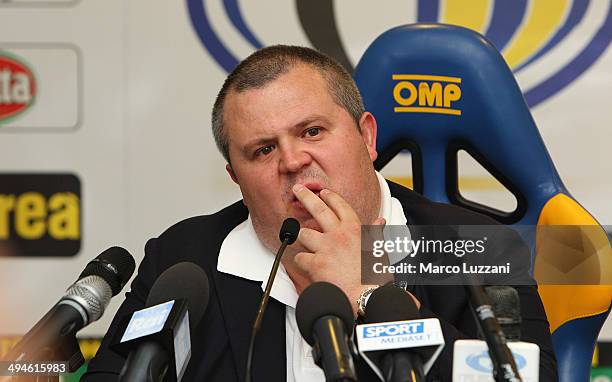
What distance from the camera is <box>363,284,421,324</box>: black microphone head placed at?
3.43 feet

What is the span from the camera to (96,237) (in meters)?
3.02

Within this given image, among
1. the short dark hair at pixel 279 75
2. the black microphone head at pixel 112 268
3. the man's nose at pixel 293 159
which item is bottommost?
the black microphone head at pixel 112 268

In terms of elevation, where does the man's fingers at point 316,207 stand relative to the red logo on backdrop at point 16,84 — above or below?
below

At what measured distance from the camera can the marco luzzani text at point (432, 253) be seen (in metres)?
1.49

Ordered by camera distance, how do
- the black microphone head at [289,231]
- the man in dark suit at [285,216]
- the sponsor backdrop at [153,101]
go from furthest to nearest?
the sponsor backdrop at [153,101]
the man in dark suit at [285,216]
the black microphone head at [289,231]

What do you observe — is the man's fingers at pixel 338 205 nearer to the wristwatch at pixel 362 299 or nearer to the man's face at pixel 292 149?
the man's face at pixel 292 149

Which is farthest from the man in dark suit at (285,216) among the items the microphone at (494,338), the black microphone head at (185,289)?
the microphone at (494,338)

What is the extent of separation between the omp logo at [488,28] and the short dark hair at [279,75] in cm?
110

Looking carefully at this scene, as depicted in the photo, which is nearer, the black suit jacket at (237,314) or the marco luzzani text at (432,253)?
the marco luzzani text at (432,253)

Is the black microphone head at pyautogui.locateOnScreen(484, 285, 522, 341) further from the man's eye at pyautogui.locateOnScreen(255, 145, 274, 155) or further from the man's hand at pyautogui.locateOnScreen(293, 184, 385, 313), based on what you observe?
the man's eye at pyautogui.locateOnScreen(255, 145, 274, 155)

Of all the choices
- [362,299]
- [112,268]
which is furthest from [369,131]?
[112,268]

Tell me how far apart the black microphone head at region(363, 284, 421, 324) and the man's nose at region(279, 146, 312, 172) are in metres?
0.56

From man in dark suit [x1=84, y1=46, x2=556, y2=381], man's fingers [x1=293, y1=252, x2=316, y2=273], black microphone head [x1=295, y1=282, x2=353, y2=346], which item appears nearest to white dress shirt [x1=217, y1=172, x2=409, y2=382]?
man in dark suit [x1=84, y1=46, x2=556, y2=381]

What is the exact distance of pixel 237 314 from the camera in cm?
Result: 172
